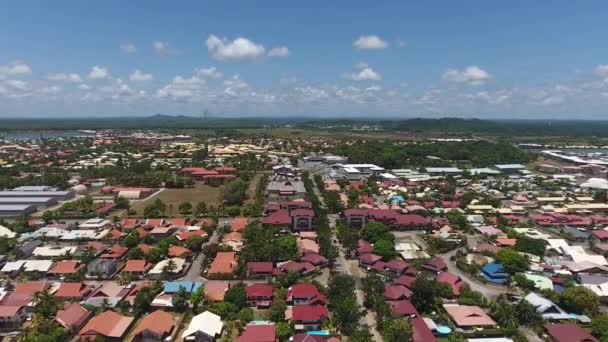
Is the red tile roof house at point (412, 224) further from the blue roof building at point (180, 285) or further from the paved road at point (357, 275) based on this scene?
the blue roof building at point (180, 285)

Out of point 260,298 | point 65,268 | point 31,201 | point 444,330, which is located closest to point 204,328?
point 260,298

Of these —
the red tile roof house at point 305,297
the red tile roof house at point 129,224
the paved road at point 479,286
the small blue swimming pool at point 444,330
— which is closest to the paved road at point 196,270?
the red tile roof house at point 305,297

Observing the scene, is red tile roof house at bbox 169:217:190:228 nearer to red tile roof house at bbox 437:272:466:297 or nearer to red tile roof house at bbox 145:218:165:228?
red tile roof house at bbox 145:218:165:228

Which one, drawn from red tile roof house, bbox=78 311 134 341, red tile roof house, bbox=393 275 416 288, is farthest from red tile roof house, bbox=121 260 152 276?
red tile roof house, bbox=393 275 416 288

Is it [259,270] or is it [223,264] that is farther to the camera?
[223,264]

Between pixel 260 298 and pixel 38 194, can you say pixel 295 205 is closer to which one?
pixel 260 298

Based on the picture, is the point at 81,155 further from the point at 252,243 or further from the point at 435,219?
the point at 435,219
